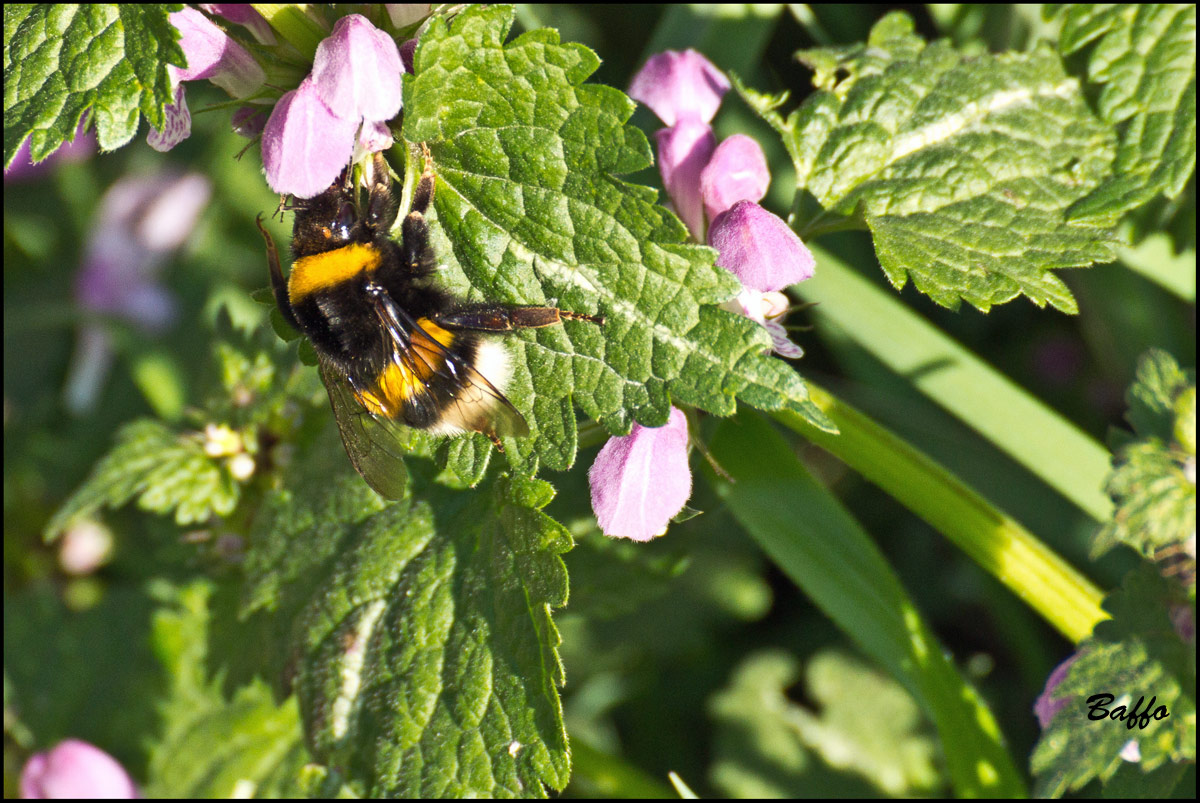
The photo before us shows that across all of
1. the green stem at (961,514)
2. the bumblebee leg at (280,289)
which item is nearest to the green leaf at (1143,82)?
the green stem at (961,514)

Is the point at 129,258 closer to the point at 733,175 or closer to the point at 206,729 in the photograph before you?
the point at 206,729

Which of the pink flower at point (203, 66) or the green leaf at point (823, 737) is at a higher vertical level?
the pink flower at point (203, 66)

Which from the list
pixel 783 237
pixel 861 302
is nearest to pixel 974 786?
pixel 861 302

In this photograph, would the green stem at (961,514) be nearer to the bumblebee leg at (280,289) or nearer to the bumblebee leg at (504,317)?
the bumblebee leg at (504,317)

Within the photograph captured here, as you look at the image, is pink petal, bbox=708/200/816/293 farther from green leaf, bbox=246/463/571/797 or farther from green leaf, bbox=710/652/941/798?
green leaf, bbox=710/652/941/798

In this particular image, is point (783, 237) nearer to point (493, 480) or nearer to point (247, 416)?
point (493, 480)

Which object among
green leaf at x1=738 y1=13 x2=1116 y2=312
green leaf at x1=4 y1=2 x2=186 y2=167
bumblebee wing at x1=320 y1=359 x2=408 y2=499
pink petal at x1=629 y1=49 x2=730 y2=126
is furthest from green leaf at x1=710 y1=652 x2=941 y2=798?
green leaf at x1=4 y1=2 x2=186 y2=167
